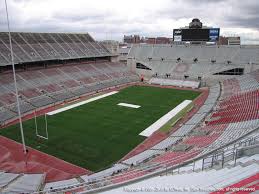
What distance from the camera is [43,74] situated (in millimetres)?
44500

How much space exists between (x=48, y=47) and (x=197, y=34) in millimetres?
30421

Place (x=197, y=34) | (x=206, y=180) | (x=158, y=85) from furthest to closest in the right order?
(x=197, y=34)
(x=158, y=85)
(x=206, y=180)

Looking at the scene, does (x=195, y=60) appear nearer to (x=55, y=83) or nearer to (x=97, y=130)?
(x=55, y=83)

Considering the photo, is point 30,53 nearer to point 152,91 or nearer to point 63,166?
point 152,91

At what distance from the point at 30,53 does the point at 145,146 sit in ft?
102

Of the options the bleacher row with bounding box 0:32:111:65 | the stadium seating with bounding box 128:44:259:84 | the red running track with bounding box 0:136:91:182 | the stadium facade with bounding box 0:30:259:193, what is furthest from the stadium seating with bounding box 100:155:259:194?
the stadium seating with bounding box 128:44:259:84

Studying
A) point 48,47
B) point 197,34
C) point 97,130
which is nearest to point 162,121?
point 97,130

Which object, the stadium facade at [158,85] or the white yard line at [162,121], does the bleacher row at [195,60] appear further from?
the white yard line at [162,121]

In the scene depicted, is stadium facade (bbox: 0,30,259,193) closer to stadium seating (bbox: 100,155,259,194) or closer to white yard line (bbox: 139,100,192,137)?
stadium seating (bbox: 100,155,259,194)

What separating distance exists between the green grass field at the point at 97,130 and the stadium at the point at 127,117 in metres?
0.11

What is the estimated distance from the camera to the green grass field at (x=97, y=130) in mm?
21861

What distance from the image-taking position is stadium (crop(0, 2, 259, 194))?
11.9 m

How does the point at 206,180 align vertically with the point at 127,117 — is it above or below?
above

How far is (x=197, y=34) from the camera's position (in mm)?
54281
